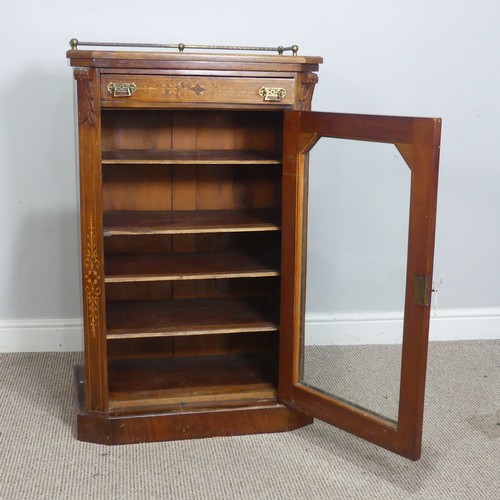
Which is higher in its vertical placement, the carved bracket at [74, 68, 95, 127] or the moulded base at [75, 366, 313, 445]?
the carved bracket at [74, 68, 95, 127]

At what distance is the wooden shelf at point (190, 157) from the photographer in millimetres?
2373

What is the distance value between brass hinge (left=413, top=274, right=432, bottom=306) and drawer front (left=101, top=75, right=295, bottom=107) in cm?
63

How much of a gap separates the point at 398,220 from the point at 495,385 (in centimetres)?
106

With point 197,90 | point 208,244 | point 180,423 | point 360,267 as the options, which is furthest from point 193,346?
point 197,90

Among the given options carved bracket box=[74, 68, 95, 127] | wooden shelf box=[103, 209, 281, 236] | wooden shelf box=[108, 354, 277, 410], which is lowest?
wooden shelf box=[108, 354, 277, 410]

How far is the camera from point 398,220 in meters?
2.13

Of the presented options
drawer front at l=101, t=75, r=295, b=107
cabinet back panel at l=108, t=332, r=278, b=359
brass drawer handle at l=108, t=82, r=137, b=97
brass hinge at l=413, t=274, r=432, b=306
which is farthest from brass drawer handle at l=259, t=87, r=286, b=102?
cabinet back panel at l=108, t=332, r=278, b=359

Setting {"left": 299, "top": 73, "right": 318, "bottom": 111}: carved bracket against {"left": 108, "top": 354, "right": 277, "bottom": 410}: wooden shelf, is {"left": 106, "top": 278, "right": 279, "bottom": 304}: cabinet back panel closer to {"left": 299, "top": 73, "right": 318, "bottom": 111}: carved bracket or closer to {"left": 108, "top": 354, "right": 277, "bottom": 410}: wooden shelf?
{"left": 108, "top": 354, "right": 277, "bottom": 410}: wooden shelf

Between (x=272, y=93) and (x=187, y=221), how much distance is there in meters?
0.48

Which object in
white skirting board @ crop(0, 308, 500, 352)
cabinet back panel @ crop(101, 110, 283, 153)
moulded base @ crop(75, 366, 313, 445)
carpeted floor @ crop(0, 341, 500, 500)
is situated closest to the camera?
carpeted floor @ crop(0, 341, 500, 500)

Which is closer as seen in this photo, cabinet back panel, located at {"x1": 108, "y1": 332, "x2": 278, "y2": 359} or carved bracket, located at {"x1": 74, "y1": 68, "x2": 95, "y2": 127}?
carved bracket, located at {"x1": 74, "y1": 68, "x2": 95, "y2": 127}

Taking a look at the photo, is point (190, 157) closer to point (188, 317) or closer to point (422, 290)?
point (188, 317)

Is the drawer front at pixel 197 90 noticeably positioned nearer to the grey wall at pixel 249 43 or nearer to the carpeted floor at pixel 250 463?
the grey wall at pixel 249 43

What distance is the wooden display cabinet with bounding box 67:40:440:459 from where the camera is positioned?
2.20m
